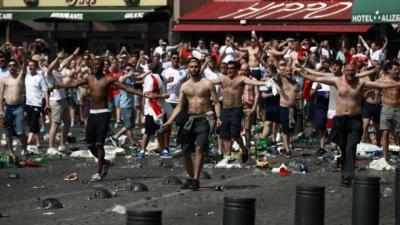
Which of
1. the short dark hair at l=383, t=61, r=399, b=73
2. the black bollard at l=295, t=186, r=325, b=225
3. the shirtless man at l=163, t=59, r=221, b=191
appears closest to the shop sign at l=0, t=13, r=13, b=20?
the short dark hair at l=383, t=61, r=399, b=73

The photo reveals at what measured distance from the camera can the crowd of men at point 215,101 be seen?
16750 millimetres

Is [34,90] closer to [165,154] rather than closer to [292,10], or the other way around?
[165,154]

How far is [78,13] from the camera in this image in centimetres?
4047

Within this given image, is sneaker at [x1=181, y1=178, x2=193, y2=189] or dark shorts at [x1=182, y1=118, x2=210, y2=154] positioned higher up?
dark shorts at [x1=182, y1=118, x2=210, y2=154]

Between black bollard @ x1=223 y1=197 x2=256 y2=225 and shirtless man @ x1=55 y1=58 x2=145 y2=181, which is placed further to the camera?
shirtless man @ x1=55 y1=58 x2=145 y2=181

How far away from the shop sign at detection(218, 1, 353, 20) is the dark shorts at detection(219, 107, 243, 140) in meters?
15.3

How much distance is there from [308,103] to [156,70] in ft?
16.5

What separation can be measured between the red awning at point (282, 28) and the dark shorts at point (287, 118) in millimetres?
12421

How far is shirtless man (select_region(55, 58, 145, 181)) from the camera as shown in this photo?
56.8 ft

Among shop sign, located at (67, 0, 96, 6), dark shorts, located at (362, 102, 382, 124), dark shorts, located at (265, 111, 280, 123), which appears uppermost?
shop sign, located at (67, 0, 96, 6)

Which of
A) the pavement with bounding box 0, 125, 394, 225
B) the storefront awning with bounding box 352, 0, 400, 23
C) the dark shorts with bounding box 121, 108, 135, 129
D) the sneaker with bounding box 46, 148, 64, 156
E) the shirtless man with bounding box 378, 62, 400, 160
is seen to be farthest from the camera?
the storefront awning with bounding box 352, 0, 400, 23

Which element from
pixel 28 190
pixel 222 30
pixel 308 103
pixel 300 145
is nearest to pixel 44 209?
pixel 28 190

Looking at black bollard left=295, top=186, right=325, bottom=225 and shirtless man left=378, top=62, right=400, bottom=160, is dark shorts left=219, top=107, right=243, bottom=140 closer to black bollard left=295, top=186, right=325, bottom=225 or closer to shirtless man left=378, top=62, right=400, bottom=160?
shirtless man left=378, top=62, right=400, bottom=160

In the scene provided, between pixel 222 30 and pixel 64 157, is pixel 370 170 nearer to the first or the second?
pixel 64 157
